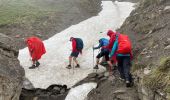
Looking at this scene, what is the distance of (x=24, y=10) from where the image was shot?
5181 centimetres

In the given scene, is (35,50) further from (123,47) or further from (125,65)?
(123,47)

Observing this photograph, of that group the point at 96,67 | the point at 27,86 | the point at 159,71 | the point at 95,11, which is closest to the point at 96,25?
the point at 95,11

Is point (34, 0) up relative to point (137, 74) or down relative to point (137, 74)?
up

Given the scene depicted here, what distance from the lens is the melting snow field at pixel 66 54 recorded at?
1077 inches

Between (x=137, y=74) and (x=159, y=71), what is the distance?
278cm

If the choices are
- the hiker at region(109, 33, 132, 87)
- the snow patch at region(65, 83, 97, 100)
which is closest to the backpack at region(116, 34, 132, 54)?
the hiker at region(109, 33, 132, 87)

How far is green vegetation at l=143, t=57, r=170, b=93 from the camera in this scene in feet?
54.7

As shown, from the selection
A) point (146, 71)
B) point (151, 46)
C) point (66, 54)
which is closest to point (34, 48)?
point (66, 54)

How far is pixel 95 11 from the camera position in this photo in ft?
179

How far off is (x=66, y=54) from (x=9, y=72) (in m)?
11.7

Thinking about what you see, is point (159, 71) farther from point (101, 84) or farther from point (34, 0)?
point (34, 0)

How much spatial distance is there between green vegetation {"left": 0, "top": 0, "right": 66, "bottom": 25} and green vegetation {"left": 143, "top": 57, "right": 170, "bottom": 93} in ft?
94.9

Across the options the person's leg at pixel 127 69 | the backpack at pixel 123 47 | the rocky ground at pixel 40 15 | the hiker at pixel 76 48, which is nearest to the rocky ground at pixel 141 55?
the rocky ground at pixel 40 15

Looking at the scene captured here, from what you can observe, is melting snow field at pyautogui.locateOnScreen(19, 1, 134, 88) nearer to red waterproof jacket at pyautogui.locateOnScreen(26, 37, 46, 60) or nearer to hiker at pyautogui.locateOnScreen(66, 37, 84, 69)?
hiker at pyautogui.locateOnScreen(66, 37, 84, 69)
